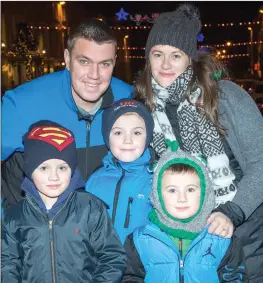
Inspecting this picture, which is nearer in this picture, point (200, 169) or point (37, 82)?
point (200, 169)

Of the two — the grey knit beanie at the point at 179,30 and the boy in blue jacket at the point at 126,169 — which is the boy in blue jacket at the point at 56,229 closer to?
the boy in blue jacket at the point at 126,169

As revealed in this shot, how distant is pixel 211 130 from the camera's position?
371cm

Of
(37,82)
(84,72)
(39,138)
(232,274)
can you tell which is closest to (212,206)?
(232,274)

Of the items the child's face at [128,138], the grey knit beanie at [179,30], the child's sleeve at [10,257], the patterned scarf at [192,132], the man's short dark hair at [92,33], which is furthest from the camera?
the man's short dark hair at [92,33]

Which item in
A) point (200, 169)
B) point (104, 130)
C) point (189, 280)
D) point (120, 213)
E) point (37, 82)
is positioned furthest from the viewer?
point (37, 82)

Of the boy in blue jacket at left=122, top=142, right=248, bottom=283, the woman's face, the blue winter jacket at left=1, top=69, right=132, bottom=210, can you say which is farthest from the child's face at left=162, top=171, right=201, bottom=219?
the blue winter jacket at left=1, top=69, right=132, bottom=210

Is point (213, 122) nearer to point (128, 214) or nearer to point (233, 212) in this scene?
point (233, 212)

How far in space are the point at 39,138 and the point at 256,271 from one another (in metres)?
1.96

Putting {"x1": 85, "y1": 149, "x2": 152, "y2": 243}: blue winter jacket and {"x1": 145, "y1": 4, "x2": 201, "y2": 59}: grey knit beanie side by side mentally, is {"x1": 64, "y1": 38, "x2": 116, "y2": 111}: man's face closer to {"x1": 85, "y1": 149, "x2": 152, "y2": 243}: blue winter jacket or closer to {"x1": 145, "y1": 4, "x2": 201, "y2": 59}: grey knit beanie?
{"x1": 145, "y1": 4, "x2": 201, "y2": 59}: grey knit beanie

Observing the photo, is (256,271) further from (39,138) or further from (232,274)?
(39,138)

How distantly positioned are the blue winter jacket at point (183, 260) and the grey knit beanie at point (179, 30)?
156 cm

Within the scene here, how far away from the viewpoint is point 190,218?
11.1 ft

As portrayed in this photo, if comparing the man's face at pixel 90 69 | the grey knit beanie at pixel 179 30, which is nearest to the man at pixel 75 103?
the man's face at pixel 90 69

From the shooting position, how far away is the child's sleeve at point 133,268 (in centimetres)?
345
